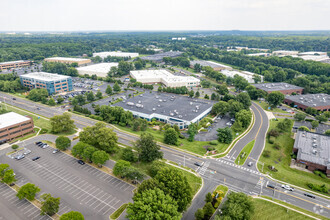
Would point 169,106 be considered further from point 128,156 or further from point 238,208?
point 238,208

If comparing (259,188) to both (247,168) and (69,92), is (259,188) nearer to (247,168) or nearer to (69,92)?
(247,168)

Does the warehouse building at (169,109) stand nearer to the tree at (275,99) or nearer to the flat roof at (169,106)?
the flat roof at (169,106)

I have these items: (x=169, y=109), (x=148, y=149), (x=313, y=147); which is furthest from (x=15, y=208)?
(x=313, y=147)

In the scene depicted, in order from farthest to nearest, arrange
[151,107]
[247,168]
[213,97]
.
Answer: [213,97] < [151,107] < [247,168]

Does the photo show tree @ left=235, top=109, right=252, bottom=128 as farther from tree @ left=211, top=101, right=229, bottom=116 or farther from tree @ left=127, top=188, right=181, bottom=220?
tree @ left=127, top=188, right=181, bottom=220

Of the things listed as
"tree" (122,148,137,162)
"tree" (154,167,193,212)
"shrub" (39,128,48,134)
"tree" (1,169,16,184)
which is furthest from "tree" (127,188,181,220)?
"shrub" (39,128,48,134)

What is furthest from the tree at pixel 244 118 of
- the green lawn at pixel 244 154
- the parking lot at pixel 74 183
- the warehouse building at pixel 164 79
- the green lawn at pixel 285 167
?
the warehouse building at pixel 164 79

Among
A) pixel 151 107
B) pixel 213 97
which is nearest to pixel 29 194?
pixel 151 107
